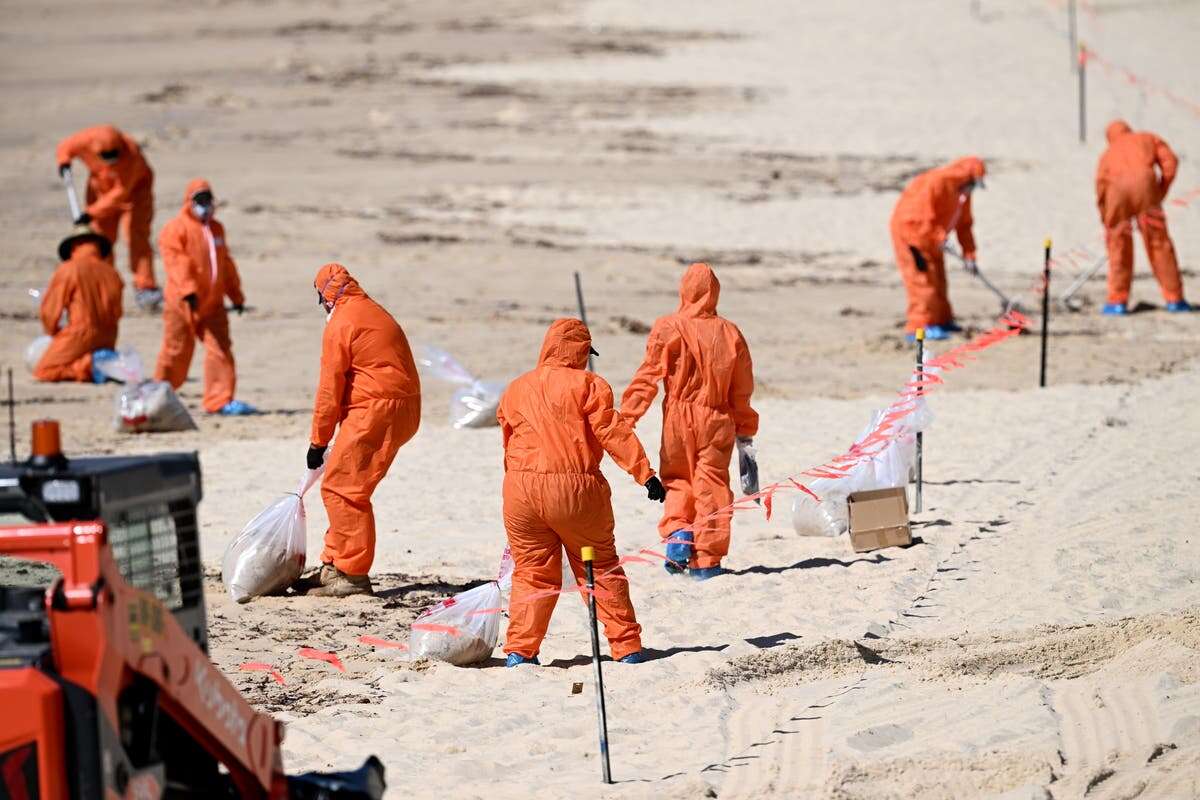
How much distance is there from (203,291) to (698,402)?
590 centimetres

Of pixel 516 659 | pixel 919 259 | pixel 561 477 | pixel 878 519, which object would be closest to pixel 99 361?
pixel 919 259

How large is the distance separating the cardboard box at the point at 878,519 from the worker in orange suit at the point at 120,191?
34.1 feet

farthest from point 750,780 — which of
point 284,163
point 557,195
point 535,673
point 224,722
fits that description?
point 284,163

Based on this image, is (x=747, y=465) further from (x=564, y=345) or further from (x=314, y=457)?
(x=314, y=457)

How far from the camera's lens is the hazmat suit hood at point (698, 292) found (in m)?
9.60

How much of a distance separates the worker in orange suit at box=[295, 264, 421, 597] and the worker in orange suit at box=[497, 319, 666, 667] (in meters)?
1.23

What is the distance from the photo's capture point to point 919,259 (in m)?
16.7

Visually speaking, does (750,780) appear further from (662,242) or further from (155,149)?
(155,149)

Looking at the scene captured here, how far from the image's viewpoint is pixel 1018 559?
10023mm

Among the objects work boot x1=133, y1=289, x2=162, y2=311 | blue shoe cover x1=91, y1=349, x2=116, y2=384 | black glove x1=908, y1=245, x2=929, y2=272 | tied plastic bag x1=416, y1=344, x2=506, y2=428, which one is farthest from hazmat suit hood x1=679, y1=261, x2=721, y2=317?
work boot x1=133, y1=289, x2=162, y2=311

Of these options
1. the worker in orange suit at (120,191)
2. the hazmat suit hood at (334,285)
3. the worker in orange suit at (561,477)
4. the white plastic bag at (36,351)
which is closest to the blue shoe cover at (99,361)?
the white plastic bag at (36,351)

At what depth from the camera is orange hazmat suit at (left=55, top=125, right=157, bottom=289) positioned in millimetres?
18469

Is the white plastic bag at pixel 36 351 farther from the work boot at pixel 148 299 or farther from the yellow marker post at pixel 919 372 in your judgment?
the yellow marker post at pixel 919 372

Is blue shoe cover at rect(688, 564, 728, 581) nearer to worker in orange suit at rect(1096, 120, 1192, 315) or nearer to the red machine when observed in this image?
the red machine
